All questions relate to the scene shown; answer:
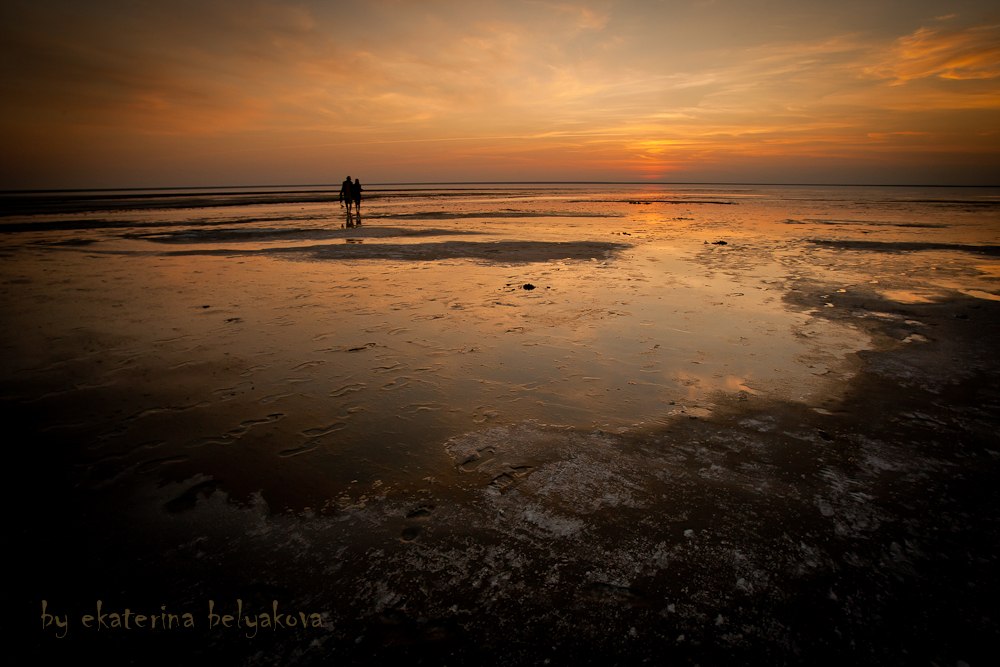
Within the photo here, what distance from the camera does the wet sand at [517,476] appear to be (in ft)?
8.08

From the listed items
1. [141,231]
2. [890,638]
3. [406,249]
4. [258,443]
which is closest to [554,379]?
[258,443]

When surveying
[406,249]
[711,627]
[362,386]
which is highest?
[406,249]

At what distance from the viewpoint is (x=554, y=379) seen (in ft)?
18.4

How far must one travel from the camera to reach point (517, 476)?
3.75 meters

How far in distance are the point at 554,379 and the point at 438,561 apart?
3.07 meters

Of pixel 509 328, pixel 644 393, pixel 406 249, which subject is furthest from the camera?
pixel 406 249

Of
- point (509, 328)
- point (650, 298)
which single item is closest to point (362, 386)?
point (509, 328)

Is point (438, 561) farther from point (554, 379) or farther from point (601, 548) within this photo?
point (554, 379)

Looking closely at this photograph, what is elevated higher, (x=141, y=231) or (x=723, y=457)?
(x=141, y=231)

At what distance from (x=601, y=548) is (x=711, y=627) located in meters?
0.75

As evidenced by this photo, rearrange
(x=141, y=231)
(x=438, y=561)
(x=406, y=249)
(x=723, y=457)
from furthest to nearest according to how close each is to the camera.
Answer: (x=141, y=231) < (x=406, y=249) < (x=723, y=457) < (x=438, y=561)

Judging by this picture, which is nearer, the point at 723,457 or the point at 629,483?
the point at 629,483

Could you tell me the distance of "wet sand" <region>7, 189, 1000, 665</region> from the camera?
246cm

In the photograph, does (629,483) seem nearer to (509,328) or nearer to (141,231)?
(509,328)
